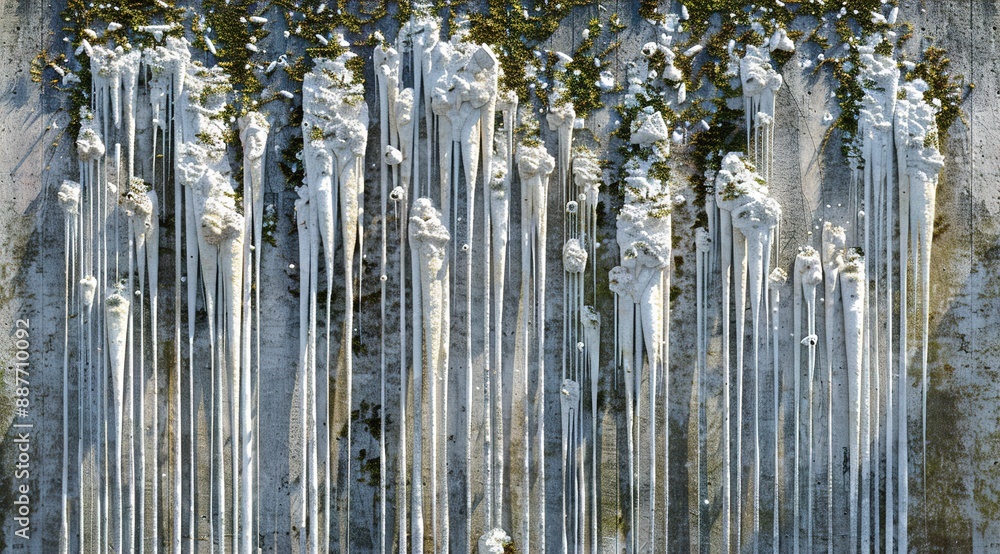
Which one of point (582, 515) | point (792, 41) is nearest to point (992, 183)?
point (792, 41)

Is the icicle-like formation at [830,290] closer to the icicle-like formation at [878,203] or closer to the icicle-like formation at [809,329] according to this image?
the icicle-like formation at [809,329]

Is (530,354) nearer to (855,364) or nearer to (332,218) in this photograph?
(332,218)

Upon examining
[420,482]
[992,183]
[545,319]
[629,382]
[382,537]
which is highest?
[992,183]

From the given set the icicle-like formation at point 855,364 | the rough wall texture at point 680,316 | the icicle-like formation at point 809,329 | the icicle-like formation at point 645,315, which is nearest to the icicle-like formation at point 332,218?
the rough wall texture at point 680,316

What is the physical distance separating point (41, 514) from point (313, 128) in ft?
14.5

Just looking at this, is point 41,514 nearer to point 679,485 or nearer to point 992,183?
point 679,485

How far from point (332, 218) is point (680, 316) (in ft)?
11.2

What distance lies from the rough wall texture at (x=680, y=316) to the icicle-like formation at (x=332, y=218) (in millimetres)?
151

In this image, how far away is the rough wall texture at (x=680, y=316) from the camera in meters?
7.71

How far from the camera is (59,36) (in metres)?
7.88

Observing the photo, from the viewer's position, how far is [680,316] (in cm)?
780

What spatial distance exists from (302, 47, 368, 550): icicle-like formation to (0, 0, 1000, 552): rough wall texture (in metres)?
0.15

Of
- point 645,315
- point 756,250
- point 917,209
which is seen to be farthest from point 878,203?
point 645,315

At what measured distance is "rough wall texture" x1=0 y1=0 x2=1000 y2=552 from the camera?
7711mm
